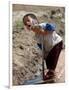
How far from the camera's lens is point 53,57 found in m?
1.88

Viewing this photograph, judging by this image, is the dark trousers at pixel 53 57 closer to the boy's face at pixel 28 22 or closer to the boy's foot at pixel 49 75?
the boy's foot at pixel 49 75

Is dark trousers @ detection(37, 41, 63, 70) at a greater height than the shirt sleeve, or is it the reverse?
the shirt sleeve

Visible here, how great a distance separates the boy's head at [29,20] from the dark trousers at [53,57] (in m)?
0.21

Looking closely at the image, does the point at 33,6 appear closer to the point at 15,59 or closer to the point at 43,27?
the point at 43,27

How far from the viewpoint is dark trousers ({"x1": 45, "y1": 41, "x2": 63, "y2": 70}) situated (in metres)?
1.87

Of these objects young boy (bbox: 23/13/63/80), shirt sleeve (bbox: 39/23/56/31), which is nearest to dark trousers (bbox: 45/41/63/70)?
young boy (bbox: 23/13/63/80)

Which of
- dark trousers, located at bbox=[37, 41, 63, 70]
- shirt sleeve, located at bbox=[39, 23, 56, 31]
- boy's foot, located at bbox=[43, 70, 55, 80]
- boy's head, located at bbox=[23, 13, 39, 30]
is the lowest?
boy's foot, located at bbox=[43, 70, 55, 80]

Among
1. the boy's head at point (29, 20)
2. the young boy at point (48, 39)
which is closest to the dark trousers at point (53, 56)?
the young boy at point (48, 39)

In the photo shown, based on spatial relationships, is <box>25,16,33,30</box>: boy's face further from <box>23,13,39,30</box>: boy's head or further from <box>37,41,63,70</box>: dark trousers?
<box>37,41,63,70</box>: dark trousers

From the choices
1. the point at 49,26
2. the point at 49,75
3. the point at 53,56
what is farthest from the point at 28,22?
the point at 49,75

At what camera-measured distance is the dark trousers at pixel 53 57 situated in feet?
6.14

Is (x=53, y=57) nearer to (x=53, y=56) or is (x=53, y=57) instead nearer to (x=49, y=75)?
(x=53, y=56)

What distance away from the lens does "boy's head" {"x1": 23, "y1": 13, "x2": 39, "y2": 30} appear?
184 centimetres

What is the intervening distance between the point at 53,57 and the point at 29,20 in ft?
1.20
